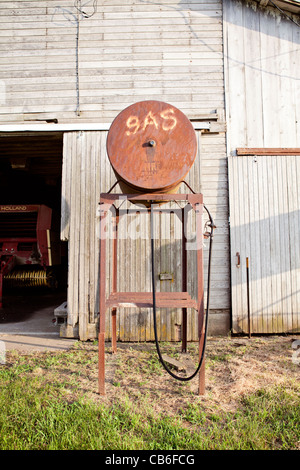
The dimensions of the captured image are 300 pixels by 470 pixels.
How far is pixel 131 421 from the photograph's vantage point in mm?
2328

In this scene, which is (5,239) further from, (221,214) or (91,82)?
(221,214)

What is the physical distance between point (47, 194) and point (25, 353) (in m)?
7.58

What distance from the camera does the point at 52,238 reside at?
8156mm

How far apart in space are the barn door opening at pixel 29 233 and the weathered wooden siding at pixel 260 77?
3.31 m

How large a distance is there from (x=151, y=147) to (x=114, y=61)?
3.23 metres

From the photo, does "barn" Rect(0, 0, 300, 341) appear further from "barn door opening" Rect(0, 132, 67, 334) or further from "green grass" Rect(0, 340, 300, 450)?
"green grass" Rect(0, 340, 300, 450)

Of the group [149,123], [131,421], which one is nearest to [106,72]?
[149,123]

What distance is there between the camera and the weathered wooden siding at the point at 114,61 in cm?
511

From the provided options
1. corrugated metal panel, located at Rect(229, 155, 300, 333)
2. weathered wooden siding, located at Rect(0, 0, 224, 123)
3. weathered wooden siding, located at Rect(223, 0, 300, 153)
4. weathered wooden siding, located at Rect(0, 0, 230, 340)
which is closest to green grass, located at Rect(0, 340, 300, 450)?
corrugated metal panel, located at Rect(229, 155, 300, 333)

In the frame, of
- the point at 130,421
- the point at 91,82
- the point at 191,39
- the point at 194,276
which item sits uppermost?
the point at 191,39

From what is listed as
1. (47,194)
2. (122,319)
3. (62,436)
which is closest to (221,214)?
(122,319)

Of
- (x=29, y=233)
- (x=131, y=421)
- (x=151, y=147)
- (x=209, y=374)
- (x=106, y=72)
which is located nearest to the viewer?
(x=131, y=421)

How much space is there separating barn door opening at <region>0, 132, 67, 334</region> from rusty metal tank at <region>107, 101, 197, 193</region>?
278 cm

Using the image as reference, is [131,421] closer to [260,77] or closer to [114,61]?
[114,61]
